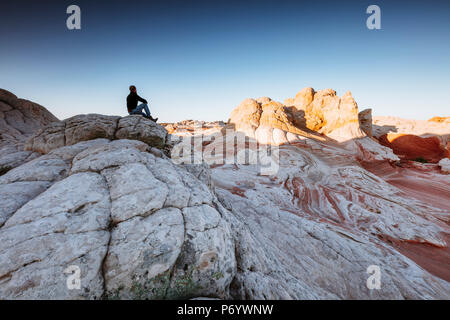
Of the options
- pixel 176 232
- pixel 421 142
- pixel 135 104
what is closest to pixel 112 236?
pixel 176 232

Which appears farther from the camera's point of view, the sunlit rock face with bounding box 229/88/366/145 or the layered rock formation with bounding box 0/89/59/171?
the sunlit rock face with bounding box 229/88/366/145

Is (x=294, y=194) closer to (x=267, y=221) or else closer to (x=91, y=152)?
(x=267, y=221)

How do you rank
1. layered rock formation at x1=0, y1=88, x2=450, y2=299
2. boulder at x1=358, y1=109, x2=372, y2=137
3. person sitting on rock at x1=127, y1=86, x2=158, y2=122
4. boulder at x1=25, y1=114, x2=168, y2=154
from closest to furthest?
layered rock formation at x1=0, y1=88, x2=450, y2=299 → boulder at x1=25, y1=114, x2=168, y2=154 → person sitting on rock at x1=127, y1=86, x2=158, y2=122 → boulder at x1=358, y1=109, x2=372, y2=137

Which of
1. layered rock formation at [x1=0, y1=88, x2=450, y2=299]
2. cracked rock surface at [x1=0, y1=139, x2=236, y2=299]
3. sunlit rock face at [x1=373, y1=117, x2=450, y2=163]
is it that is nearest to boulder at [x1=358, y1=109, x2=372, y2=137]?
sunlit rock face at [x1=373, y1=117, x2=450, y2=163]

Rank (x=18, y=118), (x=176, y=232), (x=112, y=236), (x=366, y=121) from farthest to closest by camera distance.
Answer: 1. (x=366, y=121)
2. (x=18, y=118)
3. (x=176, y=232)
4. (x=112, y=236)

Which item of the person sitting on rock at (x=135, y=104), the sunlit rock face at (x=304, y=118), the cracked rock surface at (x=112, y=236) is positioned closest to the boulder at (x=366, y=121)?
the sunlit rock face at (x=304, y=118)

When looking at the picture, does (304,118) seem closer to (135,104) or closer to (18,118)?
(135,104)

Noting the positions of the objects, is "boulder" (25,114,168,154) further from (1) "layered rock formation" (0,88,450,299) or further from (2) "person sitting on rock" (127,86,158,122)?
(2) "person sitting on rock" (127,86,158,122)

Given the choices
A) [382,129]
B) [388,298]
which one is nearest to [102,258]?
[388,298]

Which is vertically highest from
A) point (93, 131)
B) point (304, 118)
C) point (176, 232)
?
point (304, 118)

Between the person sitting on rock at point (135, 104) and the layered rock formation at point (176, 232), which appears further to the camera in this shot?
the person sitting on rock at point (135, 104)

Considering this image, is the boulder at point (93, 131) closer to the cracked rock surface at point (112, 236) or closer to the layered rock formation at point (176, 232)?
the layered rock formation at point (176, 232)

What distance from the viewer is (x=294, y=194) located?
25.8ft
